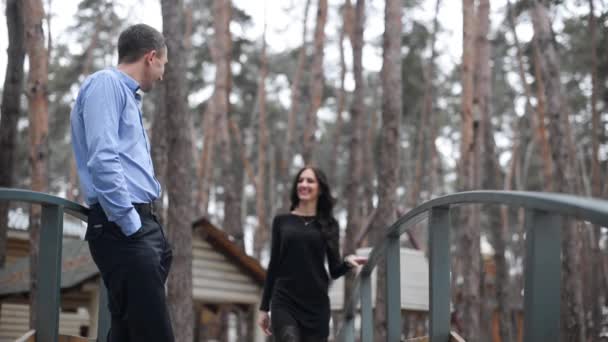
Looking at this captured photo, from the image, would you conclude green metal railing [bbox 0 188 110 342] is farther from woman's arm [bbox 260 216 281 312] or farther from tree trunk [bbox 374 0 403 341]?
tree trunk [bbox 374 0 403 341]

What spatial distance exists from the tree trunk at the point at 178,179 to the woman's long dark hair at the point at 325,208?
15.9ft

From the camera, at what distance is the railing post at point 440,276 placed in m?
4.19

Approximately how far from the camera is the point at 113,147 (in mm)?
3570

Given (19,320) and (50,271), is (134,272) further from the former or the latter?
(19,320)

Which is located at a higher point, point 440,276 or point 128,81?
point 128,81

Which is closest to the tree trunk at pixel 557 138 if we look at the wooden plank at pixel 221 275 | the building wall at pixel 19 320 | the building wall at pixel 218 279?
the building wall at pixel 218 279

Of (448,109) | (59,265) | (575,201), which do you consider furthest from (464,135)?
(448,109)

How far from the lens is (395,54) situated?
547 inches

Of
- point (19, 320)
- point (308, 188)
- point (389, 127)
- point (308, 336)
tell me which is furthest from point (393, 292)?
point (19, 320)

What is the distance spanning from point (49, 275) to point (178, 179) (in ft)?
22.3

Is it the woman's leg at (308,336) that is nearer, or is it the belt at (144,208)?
the belt at (144,208)

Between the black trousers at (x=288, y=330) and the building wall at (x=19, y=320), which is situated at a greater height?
the black trousers at (x=288, y=330)

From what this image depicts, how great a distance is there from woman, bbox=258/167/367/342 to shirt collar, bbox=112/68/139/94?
7.78 ft

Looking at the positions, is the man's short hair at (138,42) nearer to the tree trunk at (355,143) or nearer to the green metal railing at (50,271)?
the green metal railing at (50,271)
